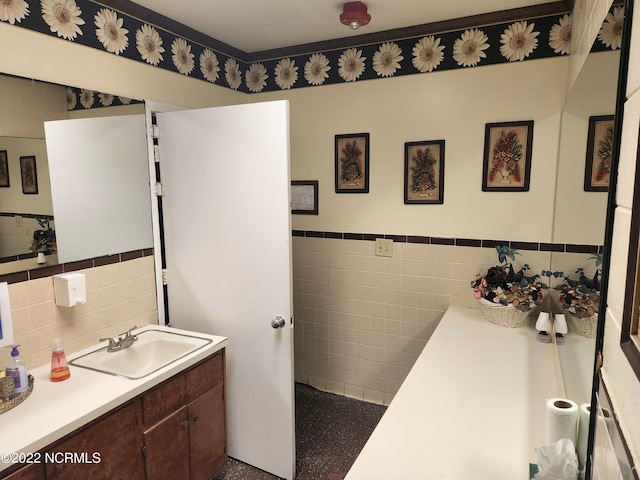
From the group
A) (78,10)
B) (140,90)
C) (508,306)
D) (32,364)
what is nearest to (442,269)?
(508,306)

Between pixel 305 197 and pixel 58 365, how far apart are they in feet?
5.91

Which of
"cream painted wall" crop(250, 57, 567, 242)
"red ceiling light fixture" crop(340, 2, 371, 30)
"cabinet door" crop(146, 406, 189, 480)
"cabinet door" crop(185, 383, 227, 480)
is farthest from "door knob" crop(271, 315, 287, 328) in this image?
"red ceiling light fixture" crop(340, 2, 371, 30)

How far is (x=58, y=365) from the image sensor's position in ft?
5.42

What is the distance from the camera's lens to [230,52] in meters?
2.80

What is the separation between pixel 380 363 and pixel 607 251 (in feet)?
7.32

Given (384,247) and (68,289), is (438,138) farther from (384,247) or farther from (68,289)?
(68,289)

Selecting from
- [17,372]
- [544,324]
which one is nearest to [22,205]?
[17,372]

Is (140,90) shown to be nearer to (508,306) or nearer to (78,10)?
(78,10)

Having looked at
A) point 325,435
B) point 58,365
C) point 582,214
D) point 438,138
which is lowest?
point 325,435

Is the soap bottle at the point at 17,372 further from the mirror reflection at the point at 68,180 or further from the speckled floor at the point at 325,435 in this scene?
the speckled floor at the point at 325,435

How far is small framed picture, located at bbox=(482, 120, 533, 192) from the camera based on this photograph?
90.0 inches

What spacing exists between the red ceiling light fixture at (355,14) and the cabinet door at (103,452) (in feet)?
6.87

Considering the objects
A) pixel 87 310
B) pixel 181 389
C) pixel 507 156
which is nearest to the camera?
pixel 181 389

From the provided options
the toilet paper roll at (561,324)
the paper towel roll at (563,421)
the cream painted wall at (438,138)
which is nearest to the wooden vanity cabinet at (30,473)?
the paper towel roll at (563,421)
